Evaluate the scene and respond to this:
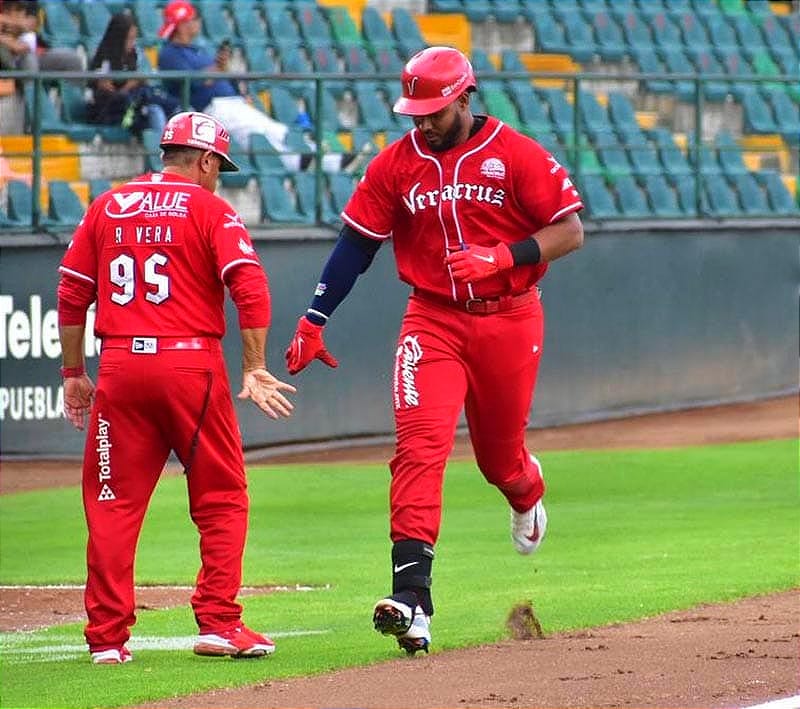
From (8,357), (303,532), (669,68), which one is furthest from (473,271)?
(669,68)

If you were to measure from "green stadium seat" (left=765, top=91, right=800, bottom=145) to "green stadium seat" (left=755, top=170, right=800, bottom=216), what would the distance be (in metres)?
1.17

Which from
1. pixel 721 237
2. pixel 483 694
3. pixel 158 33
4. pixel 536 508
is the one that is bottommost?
pixel 483 694

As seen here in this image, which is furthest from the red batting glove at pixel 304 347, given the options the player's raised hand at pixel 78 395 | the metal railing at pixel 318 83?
the metal railing at pixel 318 83

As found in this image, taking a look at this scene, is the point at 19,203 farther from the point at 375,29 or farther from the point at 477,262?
the point at 477,262

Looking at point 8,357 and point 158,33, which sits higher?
point 158,33

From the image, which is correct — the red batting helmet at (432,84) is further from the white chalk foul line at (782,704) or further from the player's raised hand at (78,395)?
the white chalk foul line at (782,704)

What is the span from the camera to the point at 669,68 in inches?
887

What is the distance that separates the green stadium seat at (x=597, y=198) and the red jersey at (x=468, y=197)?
10.7m

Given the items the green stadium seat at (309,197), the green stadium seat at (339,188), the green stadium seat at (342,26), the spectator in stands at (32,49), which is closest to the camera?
the spectator in stands at (32,49)

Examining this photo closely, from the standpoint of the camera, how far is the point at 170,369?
23.7 ft

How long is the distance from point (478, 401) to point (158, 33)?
37.2 feet

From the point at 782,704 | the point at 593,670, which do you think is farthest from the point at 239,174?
the point at 782,704

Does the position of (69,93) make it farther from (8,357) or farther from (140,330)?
(140,330)

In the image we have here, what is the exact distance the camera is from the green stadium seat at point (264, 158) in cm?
1648
